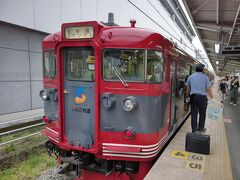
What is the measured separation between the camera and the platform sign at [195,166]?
373cm

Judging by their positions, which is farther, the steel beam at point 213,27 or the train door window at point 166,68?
the steel beam at point 213,27

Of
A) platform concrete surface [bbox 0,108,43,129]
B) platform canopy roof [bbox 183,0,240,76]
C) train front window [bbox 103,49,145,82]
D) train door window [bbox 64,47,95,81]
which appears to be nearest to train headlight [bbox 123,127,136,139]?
train front window [bbox 103,49,145,82]

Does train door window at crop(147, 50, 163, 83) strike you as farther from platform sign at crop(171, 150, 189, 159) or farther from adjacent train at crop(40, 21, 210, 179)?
platform sign at crop(171, 150, 189, 159)

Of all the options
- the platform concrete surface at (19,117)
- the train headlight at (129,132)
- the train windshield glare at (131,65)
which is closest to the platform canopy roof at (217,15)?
the train windshield glare at (131,65)

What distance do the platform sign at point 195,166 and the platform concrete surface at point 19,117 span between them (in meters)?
5.76

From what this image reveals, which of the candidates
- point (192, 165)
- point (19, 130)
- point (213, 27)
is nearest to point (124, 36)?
point (192, 165)

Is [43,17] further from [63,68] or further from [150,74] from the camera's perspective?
[150,74]

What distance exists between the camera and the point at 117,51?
3.66 m

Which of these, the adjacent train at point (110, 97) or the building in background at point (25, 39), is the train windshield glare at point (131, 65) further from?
the building in background at point (25, 39)

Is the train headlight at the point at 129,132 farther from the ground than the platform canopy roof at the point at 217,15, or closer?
closer

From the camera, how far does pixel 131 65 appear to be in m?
3.64

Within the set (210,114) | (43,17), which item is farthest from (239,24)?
(43,17)

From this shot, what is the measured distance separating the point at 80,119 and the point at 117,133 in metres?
0.71

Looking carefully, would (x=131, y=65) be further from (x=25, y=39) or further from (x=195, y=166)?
(x=25, y=39)
